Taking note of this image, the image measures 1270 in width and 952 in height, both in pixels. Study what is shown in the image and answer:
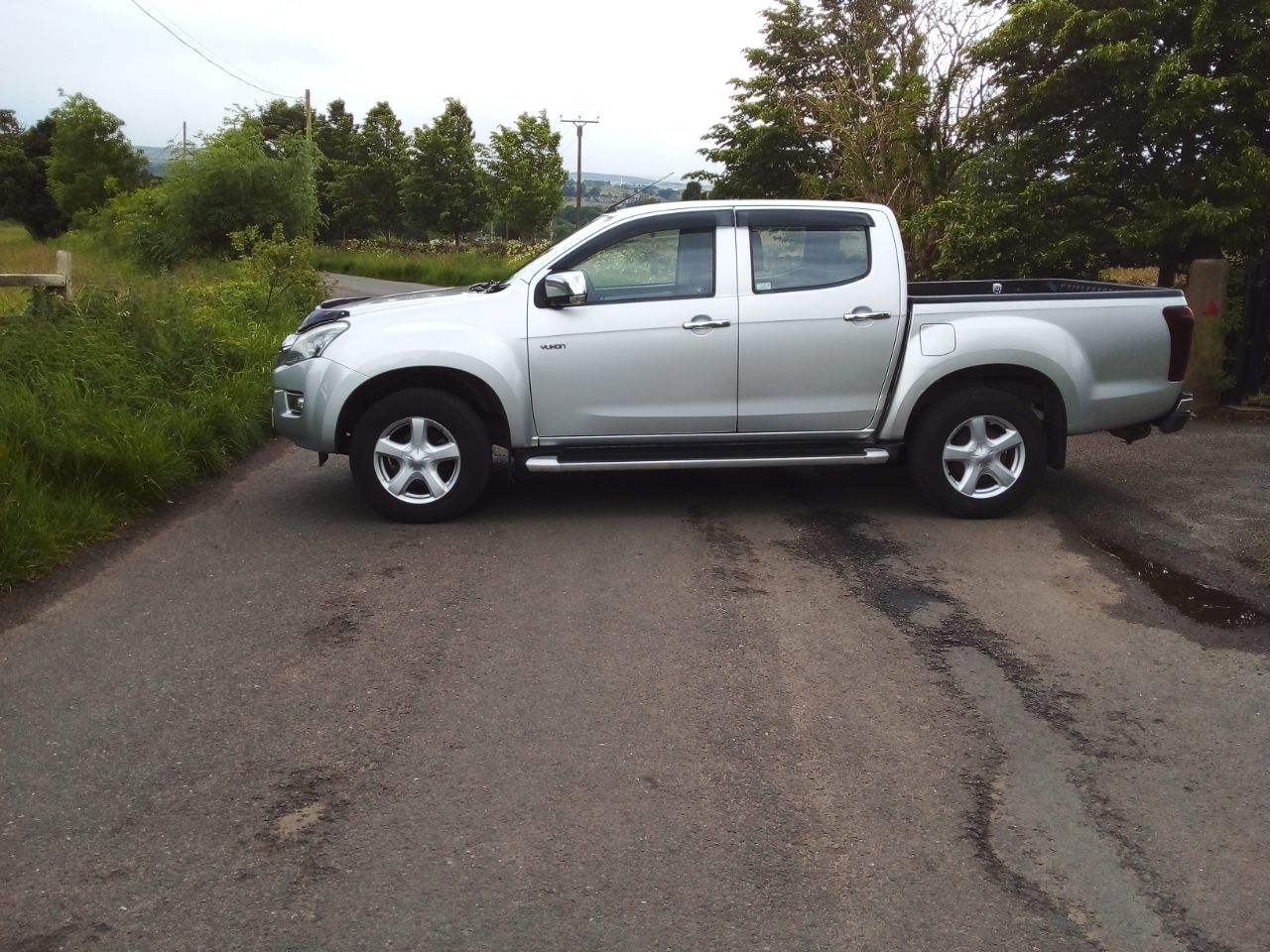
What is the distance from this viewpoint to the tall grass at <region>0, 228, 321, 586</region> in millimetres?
7355

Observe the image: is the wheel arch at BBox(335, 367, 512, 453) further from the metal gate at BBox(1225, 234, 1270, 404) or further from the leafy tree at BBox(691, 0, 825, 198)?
the leafy tree at BBox(691, 0, 825, 198)

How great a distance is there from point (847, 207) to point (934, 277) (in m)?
8.71

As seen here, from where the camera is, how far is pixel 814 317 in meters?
7.75

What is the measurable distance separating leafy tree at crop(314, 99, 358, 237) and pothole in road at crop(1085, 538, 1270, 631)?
195 feet

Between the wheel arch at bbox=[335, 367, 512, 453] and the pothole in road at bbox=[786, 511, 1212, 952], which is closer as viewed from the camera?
the pothole in road at bbox=[786, 511, 1212, 952]

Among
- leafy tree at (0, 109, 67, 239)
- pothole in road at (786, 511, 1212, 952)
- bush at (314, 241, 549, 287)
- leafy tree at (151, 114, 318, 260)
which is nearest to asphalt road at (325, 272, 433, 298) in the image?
bush at (314, 241, 549, 287)

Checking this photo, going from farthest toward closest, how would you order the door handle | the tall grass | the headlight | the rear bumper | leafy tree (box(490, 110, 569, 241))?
leafy tree (box(490, 110, 569, 241))
the rear bumper
the headlight
the door handle
the tall grass

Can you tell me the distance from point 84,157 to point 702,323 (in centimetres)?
4719

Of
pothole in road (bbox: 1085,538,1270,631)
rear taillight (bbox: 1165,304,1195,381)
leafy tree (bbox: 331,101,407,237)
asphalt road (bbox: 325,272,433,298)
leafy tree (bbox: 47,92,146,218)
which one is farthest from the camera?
leafy tree (bbox: 331,101,407,237)

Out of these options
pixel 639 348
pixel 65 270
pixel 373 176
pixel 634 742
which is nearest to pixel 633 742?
pixel 634 742

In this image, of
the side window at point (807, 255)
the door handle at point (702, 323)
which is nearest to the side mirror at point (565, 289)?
the door handle at point (702, 323)

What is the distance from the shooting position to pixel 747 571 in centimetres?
677

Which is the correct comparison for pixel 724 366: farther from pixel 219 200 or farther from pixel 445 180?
pixel 445 180

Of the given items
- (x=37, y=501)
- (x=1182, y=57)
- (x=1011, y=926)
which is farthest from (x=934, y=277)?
(x=1011, y=926)
